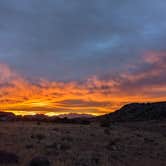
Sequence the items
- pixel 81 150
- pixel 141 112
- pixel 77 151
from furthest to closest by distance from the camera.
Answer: pixel 141 112 → pixel 81 150 → pixel 77 151

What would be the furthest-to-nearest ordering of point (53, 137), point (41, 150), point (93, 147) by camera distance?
point (53, 137) < point (93, 147) < point (41, 150)

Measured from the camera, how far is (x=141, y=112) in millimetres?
115938

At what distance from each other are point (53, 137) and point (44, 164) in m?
14.4

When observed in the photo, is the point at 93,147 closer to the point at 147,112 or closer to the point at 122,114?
the point at 147,112

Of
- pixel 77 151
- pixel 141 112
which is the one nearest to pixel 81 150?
pixel 77 151

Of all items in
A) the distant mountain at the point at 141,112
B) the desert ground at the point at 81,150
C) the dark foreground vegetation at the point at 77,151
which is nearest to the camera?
the dark foreground vegetation at the point at 77,151

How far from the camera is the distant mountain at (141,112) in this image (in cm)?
10669

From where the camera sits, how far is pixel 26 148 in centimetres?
3191

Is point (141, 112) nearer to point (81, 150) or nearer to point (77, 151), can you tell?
point (81, 150)

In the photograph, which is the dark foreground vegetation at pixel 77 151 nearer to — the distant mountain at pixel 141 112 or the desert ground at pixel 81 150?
the desert ground at pixel 81 150

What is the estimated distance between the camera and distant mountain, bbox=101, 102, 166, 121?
107m

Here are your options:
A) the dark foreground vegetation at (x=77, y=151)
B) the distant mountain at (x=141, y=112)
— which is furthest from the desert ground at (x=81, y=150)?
the distant mountain at (x=141, y=112)

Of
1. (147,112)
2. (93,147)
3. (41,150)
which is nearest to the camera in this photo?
(41,150)

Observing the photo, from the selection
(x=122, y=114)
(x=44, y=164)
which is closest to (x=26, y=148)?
(x=44, y=164)
